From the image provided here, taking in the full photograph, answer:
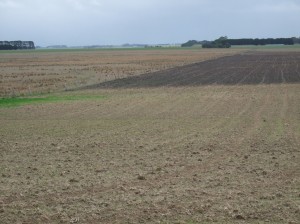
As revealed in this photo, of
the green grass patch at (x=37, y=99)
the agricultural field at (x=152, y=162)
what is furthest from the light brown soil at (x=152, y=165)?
the green grass patch at (x=37, y=99)

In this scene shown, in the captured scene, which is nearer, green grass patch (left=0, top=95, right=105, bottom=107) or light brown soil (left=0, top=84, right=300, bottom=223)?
light brown soil (left=0, top=84, right=300, bottom=223)

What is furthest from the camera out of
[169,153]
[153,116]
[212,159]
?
[153,116]

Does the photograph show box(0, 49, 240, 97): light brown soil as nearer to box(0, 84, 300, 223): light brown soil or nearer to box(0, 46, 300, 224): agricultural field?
box(0, 46, 300, 224): agricultural field

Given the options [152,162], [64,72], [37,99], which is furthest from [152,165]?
[64,72]

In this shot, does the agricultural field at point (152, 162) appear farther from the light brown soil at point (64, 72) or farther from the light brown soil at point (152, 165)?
the light brown soil at point (64, 72)

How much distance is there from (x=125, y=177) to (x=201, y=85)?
25.8 meters

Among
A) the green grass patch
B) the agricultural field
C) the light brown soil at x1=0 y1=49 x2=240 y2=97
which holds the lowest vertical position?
the light brown soil at x1=0 y1=49 x2=240 y2=97

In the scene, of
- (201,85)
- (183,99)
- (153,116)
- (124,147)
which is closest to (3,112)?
(153,116)

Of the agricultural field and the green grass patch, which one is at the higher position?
the agricultural field

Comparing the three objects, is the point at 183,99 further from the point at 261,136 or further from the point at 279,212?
the point at 279,212

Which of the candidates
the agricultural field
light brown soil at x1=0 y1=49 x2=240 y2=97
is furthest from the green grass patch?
light brown soil at x1=0 y1=49 x2=240 y2=97

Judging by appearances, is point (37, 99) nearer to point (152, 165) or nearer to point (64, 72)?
point (152, 165)

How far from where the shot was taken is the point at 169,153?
12727 millimetres

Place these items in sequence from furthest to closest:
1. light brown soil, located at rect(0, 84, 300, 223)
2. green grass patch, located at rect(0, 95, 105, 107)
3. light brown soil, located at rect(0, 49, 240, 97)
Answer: light brown soil, located at rect(0, 49, 240, 97), green grass patch, located at rect(0, 95, 105, 107), light brown soil, located at rect(0, 84, 300, 223)
